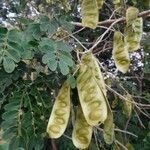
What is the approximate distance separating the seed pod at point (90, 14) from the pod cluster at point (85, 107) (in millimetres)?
381

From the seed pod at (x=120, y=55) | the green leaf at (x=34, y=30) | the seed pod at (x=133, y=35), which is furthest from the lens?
the seed pod at (x=133, y=35)

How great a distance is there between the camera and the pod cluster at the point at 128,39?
8.39 ft

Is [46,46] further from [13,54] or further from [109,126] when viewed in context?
[109,126]

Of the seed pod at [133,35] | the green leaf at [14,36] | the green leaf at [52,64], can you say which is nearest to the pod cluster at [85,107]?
the green leaf at [52,64]

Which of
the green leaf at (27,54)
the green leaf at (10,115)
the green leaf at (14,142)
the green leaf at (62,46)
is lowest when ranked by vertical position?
the green leaf at (14,142)

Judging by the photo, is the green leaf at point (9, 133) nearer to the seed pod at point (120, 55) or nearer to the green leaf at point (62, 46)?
the green leaf at point (62, 46)

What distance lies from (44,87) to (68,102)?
0.29 m

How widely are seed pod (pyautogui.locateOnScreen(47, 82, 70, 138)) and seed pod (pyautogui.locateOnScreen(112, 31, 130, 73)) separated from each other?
50 centimetres

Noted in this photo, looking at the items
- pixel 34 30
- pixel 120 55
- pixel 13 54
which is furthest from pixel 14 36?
pixel 120 55

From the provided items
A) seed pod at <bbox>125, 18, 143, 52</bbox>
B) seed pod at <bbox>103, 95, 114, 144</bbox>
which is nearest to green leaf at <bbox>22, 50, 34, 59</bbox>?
seed pod at <bbox>103, 95, 114, 144</bbox>

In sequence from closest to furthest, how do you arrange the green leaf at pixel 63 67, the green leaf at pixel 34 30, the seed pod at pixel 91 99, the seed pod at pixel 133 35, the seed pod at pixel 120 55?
the seed pod at pixel 91 99 < the green leaf at pixel 63 67 < the green leaf at pixel 34 30 < the seed pod at pixel 120 55 < the seed pod at pixel 133 35

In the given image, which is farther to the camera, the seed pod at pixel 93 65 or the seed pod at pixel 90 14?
the seed pod at pixel 90 14

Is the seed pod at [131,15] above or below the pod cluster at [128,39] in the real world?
above

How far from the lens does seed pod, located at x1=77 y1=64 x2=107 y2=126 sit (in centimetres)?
203
